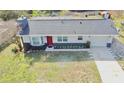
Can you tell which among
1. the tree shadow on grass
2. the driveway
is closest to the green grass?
the driveway

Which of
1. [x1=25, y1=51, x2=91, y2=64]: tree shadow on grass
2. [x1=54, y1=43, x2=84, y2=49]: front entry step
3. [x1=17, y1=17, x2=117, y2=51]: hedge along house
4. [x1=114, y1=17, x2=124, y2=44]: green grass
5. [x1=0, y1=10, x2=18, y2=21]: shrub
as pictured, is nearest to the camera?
[x1=25, y1=51, x2=91, y2=64]: tree shadow on grass

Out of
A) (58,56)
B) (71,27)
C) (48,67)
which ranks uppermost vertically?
(71,27)

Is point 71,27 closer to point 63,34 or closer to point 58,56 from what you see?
point 63,34

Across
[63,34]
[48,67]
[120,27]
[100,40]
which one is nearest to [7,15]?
[63,34]

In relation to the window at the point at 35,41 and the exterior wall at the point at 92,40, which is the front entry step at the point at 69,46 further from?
the window at the point at 35,41

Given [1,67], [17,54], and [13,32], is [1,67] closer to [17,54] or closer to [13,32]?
[17,54]

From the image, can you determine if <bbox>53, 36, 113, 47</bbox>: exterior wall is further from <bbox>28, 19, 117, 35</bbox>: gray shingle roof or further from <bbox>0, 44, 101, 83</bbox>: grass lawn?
<bbox>0, 44, 101, 83</bbox>: grass lawn
